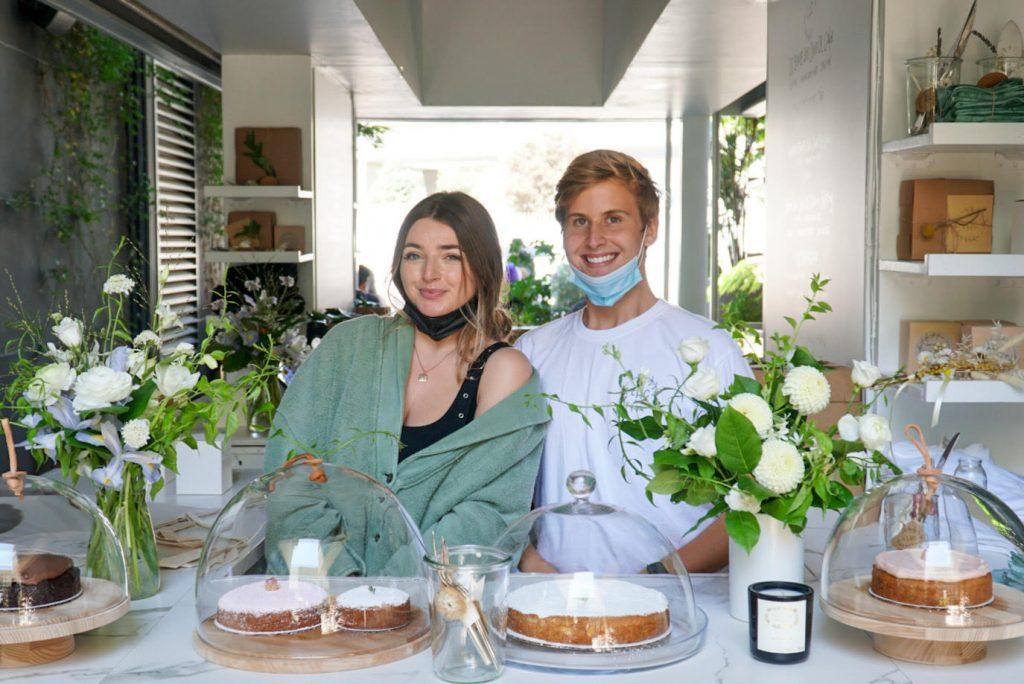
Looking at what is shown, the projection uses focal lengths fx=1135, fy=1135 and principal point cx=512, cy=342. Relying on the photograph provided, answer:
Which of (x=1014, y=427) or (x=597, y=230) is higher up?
(x=597, y=230)

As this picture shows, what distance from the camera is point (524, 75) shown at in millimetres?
6988

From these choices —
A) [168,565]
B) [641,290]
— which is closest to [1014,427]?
[641,290]

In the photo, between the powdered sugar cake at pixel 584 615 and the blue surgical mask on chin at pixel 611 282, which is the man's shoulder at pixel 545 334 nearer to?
the blue surgical mask on chin at pixel 611 282

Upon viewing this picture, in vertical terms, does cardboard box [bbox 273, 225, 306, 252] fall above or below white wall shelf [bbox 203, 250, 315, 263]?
above

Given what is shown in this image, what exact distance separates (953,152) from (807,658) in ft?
6.10

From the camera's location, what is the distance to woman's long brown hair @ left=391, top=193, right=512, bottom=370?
2.19 m

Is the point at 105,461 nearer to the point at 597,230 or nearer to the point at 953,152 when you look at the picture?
the point at 597,230

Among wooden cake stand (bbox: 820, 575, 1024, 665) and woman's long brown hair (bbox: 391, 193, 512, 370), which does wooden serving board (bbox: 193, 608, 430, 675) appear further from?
woman's long brown hair (bbox: 391, 193, 512, 370)

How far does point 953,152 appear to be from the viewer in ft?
9.64

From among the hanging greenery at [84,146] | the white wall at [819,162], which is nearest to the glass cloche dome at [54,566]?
the white wall at [819,162]

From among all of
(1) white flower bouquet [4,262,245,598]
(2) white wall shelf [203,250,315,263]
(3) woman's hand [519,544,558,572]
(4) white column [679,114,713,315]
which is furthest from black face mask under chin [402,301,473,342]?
(4) white column [679,114,713,315]

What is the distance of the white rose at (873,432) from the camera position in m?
1.49

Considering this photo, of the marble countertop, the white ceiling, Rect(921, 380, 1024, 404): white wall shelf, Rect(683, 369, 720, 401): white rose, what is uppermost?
the white ceiling

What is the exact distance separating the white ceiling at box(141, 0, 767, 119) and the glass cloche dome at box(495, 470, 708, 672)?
3.03 meters
